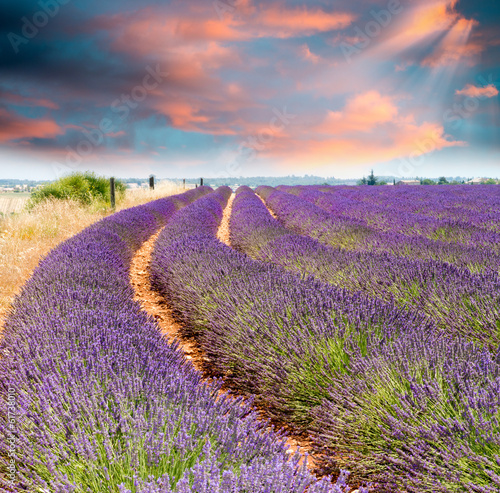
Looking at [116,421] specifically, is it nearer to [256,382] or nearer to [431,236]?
[256,382]

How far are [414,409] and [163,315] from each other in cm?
314

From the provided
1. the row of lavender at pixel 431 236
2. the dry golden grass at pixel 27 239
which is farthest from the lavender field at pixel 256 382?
the dry golden grass at pixel 27 239

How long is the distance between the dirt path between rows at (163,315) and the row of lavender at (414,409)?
195mm

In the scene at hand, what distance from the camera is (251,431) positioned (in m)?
1.24

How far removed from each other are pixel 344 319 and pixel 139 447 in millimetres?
1547

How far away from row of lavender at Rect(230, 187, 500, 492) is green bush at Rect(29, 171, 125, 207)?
11.8 meters

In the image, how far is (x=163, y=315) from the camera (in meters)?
4.16

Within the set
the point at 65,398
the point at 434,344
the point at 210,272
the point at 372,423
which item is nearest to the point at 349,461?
the point at 372,423

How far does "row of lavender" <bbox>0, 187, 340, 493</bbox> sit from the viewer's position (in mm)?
1050

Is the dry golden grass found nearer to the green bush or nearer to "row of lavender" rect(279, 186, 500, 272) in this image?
the green bush

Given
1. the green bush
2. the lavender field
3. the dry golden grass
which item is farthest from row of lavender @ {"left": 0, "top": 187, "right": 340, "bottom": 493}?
the green bush

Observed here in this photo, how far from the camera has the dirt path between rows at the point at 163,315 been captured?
6.57 feet

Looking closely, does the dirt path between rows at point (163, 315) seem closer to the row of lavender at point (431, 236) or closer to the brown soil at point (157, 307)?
the brown soil at point (157, 307)

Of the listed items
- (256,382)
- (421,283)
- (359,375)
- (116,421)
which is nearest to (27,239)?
(256,382)
